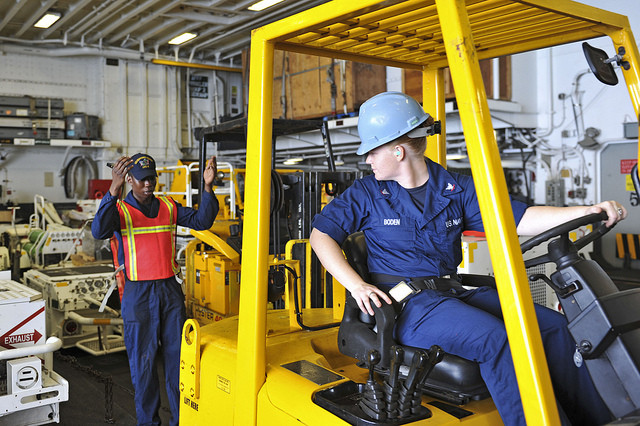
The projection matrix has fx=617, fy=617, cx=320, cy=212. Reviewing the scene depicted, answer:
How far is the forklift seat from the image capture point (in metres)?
2.15

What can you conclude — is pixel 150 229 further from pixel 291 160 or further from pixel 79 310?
pixel 291 160

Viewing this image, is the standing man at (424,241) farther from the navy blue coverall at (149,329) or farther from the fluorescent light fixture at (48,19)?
the fluorescent light fixture at (48,19)

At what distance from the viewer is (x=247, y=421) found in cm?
257

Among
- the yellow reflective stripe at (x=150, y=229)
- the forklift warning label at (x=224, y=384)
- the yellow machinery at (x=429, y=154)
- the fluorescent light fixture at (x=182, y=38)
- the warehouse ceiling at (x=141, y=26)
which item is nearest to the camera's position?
the yellow machinery at (x=429, y=154)

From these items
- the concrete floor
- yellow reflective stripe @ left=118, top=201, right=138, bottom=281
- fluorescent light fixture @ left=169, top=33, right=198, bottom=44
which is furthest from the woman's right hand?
fluorescent light fixture @ left=169, top=33, right=198, bottom=44

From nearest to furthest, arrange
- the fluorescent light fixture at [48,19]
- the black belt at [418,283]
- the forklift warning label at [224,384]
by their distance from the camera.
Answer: the black belt at [418,283] → the forklift warning label at [224,384] → the fluorescent light fixture at [48,19]

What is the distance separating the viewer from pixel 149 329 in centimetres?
464

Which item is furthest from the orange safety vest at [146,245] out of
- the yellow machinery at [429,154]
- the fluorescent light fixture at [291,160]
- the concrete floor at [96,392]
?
the fluorescent light fixture at [291,160]

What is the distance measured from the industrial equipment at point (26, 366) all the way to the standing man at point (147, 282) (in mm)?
536

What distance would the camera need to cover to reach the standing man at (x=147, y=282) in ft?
15.1

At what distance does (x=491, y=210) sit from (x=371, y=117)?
81cm

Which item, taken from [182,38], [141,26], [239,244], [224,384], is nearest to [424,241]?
[224,384]

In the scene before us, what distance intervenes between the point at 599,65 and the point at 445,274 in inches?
38.3

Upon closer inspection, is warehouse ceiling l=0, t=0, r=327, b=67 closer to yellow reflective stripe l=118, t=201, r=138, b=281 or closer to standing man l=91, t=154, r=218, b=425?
standing man l=91, t=154, r=218, b=425
